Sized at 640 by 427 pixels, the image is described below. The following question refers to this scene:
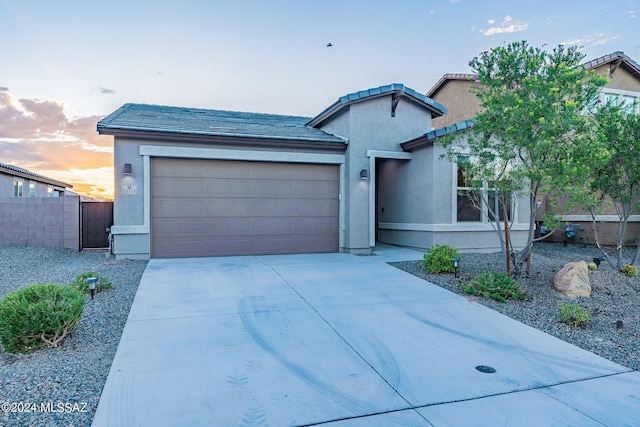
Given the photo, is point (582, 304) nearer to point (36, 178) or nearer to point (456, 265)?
point (456, 265)

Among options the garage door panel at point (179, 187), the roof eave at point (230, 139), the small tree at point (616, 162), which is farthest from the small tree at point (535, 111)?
the garage door panel at point (179, 187)

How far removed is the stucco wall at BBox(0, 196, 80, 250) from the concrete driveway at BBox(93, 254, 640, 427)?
267 inches

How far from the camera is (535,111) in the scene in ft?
18.8

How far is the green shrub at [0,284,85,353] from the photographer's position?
3.59 m

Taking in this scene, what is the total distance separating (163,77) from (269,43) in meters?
3.74

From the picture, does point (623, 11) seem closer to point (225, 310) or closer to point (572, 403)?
point (572, 403)

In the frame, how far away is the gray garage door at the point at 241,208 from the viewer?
9383 millimetres

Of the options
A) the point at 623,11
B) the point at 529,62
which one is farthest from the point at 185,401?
the point at 623,11

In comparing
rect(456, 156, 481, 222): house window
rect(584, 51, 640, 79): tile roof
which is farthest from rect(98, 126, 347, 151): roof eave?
rect(584, 51, 640, 79): tile roof

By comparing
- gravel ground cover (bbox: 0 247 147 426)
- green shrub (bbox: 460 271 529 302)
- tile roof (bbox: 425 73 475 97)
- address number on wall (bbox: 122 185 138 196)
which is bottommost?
gravel ground cover (bbox: 0 247 147 426)

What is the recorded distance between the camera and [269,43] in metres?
11.7

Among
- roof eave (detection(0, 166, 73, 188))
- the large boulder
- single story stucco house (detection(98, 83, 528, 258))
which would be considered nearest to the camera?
the large boulder

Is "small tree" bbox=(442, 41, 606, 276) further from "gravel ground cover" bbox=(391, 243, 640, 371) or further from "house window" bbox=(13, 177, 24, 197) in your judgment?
"house window" bbox=(13, 177, 24, 197)

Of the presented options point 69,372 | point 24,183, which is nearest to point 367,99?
point 69,372
